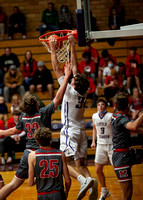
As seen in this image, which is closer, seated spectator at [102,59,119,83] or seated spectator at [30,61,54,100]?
seated spectator at [102,59,119,83]

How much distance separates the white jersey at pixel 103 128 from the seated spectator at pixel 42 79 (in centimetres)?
553

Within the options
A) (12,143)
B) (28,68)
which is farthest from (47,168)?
(28,68)

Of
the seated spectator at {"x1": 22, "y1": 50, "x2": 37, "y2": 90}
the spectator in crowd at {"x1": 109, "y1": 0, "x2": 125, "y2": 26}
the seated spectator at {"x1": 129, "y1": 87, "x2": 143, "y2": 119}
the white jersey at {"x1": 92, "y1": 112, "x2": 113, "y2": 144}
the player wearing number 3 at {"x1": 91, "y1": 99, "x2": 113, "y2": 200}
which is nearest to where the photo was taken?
the player wearing number 3 at {"x1": 91, "y1": 99, "x2": 113, "y2": 200}

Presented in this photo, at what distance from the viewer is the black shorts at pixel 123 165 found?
5.23 metres

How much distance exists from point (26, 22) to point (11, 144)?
718 centimetres

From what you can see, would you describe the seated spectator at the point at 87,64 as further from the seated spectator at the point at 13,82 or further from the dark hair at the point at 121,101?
the dark hair at the point at 121,101

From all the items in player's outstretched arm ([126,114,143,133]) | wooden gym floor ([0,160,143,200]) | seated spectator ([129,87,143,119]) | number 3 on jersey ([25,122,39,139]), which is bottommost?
wooden gym floor ([0,160,143,200])

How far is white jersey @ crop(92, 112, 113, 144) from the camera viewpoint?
6.69m

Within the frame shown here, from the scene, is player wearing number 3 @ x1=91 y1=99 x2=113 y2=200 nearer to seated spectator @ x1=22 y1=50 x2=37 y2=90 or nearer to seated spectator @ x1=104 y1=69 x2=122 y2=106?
seated spectator @ x1=104 y1=69 x2=122 y2=106

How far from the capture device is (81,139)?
19.5 ft

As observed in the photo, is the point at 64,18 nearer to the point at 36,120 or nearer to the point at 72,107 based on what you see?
the point at 72,107

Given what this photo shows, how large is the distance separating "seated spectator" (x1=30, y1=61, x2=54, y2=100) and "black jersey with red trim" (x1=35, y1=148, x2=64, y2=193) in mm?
7678

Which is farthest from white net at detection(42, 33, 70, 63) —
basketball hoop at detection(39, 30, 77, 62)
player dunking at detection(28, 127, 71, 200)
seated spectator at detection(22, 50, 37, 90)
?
seated spectator at detection(22, 50, 37, 90)

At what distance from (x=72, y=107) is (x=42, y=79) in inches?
254
